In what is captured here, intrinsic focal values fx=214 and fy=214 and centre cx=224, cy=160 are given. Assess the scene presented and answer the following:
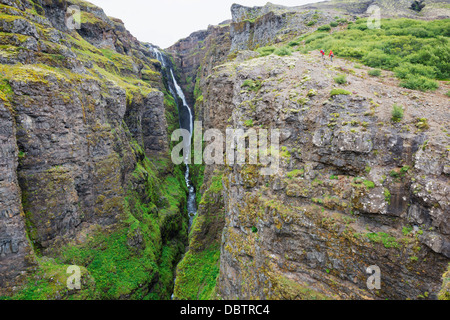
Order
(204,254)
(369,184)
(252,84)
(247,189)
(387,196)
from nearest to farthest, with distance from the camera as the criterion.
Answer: (387,196) → (369,184) → (247,189) → (252,84) → (204,254)

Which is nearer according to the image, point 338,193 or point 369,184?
point 369,184

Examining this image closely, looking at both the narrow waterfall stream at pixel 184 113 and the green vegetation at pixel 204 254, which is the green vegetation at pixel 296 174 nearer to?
the green vegetation at pixel 204 254

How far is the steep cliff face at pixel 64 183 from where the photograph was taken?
15516 millimetres

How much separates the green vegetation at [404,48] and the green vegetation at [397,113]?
14.0ft

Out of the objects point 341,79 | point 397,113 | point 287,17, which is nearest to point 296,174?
point 397,113

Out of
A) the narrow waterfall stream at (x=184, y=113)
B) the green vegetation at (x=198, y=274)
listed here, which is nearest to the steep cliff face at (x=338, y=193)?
A: the green vegetation at (x=198, y=274)

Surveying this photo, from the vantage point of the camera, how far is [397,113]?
1020cm

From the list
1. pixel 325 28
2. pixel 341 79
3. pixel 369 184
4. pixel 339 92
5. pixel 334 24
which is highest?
pixel 334 24

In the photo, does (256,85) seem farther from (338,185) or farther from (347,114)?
(338,185)

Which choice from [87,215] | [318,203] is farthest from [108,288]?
[318,203]

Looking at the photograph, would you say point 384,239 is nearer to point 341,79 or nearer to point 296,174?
point 296,174

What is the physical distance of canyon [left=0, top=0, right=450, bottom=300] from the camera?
9.09 metres

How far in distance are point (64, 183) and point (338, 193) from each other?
21648 mm
